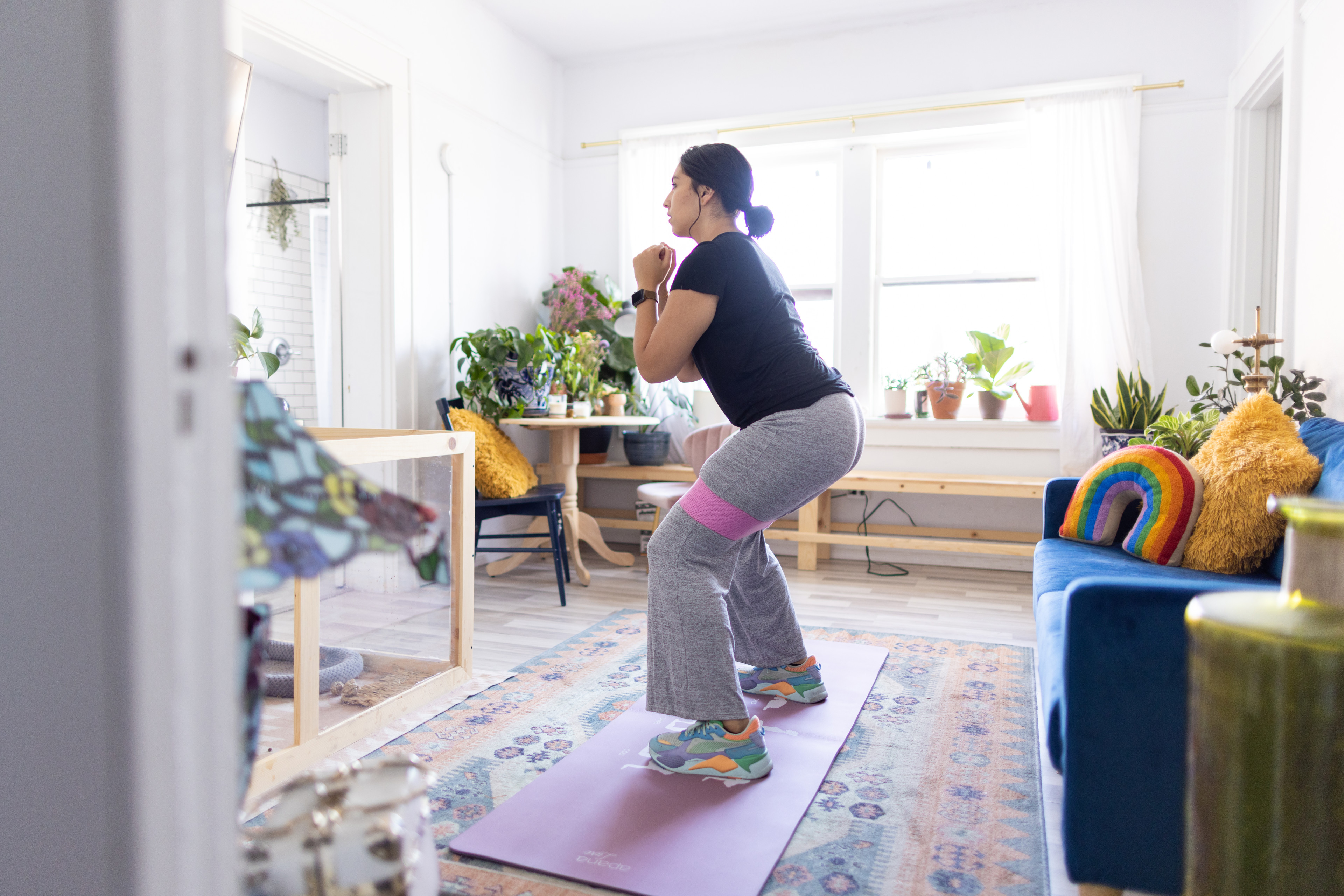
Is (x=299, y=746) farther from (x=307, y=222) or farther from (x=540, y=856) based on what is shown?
(x=307, y=222)

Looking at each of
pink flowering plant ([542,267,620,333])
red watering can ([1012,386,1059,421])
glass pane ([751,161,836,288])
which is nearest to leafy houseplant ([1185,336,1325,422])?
red watering can ([1012,386,1059,421])

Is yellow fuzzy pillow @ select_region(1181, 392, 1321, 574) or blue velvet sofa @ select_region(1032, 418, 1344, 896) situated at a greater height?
yellow fuzzy pillow @ select_region(1181, 392, 1321, 574)

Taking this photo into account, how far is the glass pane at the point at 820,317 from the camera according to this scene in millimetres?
4723

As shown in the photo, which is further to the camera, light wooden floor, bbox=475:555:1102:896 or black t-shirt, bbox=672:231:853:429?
light wooden floor, bbox=475:555:1102:896

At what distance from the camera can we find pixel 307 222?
527cm

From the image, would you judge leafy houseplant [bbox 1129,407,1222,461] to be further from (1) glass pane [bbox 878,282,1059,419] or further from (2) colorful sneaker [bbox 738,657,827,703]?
(1) glass pane [bbox 878,282,1059,419]

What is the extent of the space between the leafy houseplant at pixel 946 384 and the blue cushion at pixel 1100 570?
208cm

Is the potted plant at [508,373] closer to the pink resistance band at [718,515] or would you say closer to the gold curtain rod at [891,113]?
the gold curtain rod at [891,113]

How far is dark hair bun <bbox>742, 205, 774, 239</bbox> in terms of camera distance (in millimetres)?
2102

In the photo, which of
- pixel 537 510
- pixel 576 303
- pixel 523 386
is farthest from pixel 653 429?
pixel 537 510

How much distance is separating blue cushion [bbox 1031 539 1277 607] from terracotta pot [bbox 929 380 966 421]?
6.80 ft

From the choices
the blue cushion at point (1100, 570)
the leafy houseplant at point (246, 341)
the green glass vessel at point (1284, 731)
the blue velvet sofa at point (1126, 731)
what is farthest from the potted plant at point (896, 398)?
the green glass vessel at point (1284, 731)

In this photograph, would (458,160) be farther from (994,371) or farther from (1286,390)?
(1286,390)

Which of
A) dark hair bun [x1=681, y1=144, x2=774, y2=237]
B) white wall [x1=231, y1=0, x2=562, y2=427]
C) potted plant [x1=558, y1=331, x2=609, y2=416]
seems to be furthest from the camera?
potted plant [x1=558, y1=331, x2=609, y2=416]
